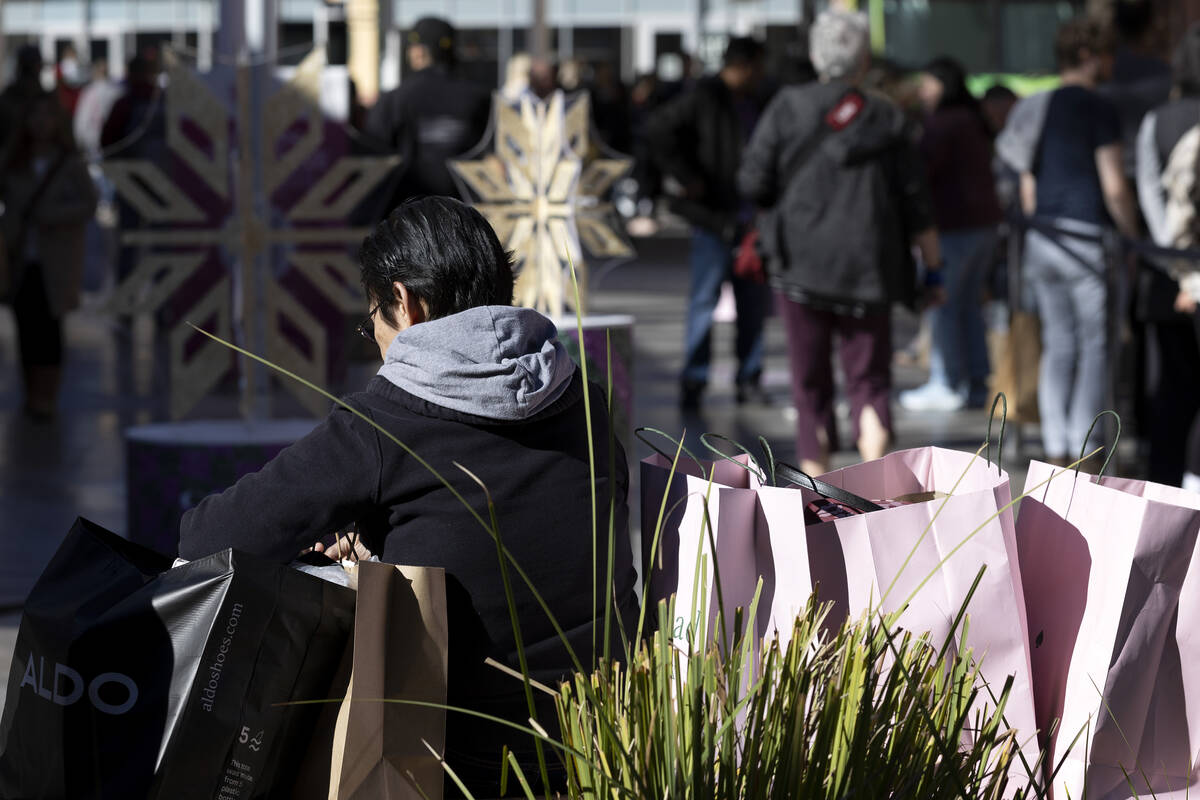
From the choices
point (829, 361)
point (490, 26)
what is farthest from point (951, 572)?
point (490, 26)

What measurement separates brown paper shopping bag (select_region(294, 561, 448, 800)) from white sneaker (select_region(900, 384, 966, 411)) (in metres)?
6.72

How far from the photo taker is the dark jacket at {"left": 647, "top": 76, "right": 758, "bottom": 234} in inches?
333

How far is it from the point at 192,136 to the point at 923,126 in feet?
14.8

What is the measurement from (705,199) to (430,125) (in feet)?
4.53

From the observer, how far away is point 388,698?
83.2 inches

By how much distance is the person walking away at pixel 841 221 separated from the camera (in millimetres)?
5781

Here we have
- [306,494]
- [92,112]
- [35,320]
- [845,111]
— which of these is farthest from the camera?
[92,112]

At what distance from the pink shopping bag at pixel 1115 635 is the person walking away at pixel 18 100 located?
21.7 feet

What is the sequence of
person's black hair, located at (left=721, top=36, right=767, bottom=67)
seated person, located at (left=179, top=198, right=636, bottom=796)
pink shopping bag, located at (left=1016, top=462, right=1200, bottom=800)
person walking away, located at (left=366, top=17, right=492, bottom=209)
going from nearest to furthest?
pink shopping bag, located at (left=1016, top=462, right=1200, bottom=800)
seated person, located at (left=179, top=198, right=636, bottom=796)
person walking away, located at (left=366, top=17, right=492, bottom=209)
person's black hair, located at (left=721, top=36, right=767, bottom=67)

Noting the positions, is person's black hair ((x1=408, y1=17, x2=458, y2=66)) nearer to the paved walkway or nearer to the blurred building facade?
the paved walkway

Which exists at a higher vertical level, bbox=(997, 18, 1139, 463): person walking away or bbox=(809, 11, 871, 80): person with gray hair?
bbox=(809, 11, 871, 80): person with gray hair

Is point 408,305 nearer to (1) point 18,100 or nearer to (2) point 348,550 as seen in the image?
(2) point 348,550

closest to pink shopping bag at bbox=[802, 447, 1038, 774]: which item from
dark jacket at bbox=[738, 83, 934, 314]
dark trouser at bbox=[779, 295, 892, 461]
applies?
dark jacket at bbox=[738, 83, 934, 314]

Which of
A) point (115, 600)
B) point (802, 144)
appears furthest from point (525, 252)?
point (115, 600)
